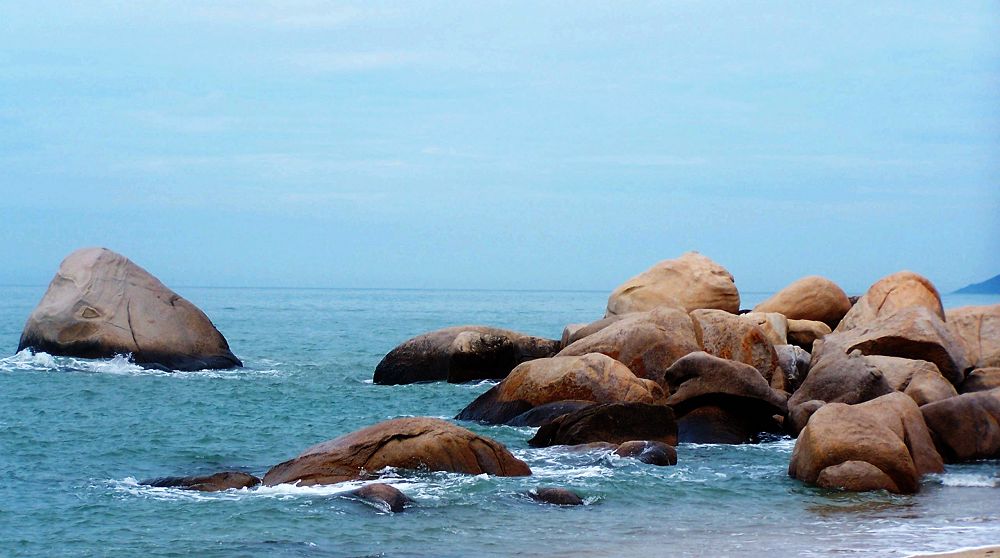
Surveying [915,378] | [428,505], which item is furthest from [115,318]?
[915,378]

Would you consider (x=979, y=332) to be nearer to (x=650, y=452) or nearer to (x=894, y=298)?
(x=894, y=298)

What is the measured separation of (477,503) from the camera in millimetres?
13680

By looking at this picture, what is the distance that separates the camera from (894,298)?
24.9 meters

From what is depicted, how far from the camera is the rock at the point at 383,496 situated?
518 inches

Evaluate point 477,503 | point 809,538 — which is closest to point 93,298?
point 477,503

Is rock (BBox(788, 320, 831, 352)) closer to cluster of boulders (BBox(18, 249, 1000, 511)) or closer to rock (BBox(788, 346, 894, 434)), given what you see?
cluster of boulders (BBox(18, 249, 1000, 511))

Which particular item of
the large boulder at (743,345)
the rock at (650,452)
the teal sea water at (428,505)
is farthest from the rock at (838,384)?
the rock at (650,452)

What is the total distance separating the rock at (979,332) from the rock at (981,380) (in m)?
1.13

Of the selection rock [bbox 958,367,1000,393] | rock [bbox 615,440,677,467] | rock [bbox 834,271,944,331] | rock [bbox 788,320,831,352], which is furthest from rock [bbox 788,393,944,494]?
rock [bbox 788,320,831,352]

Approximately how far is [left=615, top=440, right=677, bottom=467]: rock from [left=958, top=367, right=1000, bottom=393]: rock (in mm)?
7101

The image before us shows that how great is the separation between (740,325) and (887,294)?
4.56m

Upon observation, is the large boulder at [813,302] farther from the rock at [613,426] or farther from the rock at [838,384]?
the rock at [613,426]

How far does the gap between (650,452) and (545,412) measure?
354cm

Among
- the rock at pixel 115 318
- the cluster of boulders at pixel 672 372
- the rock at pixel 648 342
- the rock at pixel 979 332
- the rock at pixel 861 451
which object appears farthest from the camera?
the rock at pixel 115 318
